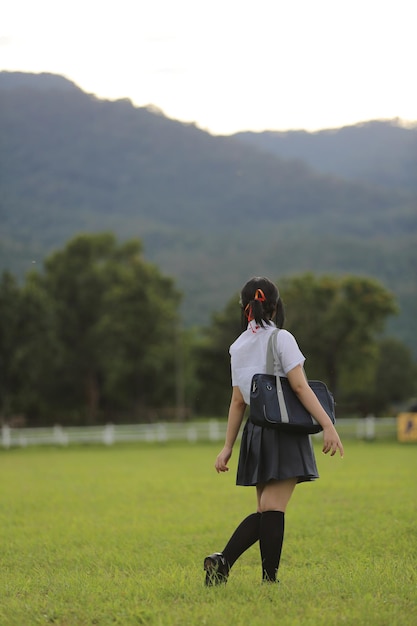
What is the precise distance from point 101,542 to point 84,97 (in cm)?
14629

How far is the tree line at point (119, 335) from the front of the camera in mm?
55375

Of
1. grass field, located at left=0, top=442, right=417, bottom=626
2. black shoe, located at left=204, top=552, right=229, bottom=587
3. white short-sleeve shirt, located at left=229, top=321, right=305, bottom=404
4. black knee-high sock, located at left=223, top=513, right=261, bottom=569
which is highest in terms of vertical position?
white short-sleeve shirt, located at left=229, top=321, right=305, bottom=404

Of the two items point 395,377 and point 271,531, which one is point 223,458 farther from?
point 395,377

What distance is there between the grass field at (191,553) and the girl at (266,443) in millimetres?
281

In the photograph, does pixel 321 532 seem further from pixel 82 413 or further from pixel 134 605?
pixel 82 413

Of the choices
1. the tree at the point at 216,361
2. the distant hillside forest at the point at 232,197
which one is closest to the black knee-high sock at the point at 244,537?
the tree at the point at 216,361

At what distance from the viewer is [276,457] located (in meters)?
5.37

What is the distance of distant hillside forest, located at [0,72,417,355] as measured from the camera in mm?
156375

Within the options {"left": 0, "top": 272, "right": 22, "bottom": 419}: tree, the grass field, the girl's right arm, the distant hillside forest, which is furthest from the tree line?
the distant hillside forest

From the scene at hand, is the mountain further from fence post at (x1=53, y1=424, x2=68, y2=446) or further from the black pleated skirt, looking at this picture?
the black pleated skirt

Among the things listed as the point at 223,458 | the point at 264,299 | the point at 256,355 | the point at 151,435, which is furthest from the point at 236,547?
the point at 151,435

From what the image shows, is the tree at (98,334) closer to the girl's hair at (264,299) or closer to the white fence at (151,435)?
the white fence at (151,435)

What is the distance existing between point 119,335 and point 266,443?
193 ft

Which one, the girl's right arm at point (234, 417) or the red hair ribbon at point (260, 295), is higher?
the red hair ribbon at point (260, 295)
